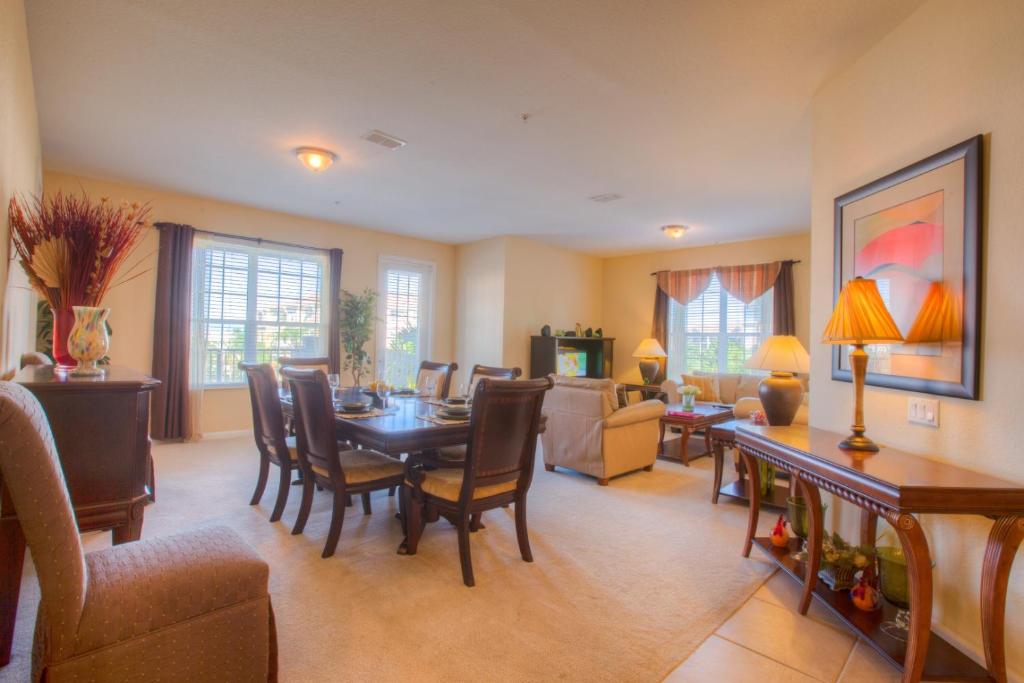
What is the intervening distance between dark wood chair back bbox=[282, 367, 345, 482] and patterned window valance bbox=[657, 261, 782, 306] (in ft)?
19.9

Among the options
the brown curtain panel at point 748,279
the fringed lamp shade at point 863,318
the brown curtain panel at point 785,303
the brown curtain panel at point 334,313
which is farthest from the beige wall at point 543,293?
the fringed lamp shade at point 863,318

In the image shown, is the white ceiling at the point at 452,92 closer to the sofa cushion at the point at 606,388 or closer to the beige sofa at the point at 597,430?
the sofa cushion at the point at 606,388

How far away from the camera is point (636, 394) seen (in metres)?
5.16

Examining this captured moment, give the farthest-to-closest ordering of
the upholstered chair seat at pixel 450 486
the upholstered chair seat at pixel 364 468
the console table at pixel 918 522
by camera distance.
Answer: the upholstered chair seat at pixel 364 468 → the upholstered chair seat at pixel 450 486 → the console table at pixel 918 522

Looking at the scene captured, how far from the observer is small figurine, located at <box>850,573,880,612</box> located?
197 cm

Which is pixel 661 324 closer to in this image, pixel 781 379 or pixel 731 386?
pixel 731 386

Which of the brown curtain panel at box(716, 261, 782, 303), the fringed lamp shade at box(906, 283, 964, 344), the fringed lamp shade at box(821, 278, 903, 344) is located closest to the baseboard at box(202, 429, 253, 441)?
the fringed lamp shade at box(821, 278, 903, 344)

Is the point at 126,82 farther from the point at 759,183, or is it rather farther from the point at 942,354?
the point at 759,183

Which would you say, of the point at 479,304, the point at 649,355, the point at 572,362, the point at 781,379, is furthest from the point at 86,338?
the point at 649,355

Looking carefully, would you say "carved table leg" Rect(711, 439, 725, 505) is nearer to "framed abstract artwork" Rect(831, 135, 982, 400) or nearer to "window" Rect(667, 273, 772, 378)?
"framed abstract artwork" Rect(831, 135, 982, 400)

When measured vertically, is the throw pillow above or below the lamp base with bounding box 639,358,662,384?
below

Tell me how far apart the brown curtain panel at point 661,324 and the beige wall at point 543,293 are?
110 centimetres

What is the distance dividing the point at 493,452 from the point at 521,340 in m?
4.61

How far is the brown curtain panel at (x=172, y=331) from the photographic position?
16.2ft
